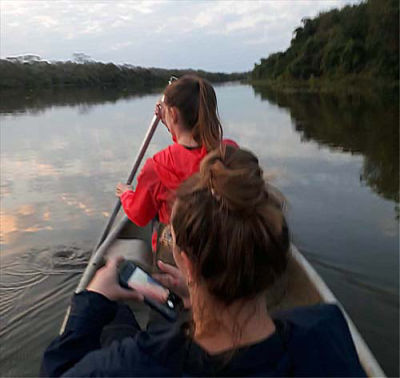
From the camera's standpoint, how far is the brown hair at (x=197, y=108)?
2141 millimetres

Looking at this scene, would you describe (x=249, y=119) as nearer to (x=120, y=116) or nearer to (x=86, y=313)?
(x=120, y=116)

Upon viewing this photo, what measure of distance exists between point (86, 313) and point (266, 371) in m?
0.62

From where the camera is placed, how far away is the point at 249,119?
16.2 m

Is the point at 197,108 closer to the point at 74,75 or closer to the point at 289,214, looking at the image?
the point at 289,214

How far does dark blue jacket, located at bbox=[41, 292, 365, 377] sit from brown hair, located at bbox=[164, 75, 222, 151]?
1205 millimetres

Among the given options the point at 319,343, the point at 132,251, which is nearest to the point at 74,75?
the point at 132,251

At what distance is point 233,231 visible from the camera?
0.91 metres

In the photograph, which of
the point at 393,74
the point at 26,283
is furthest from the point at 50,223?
the point at 393,74

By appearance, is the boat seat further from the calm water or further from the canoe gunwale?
the canoe gunwale

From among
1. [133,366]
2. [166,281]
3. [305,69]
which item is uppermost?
[133,366]

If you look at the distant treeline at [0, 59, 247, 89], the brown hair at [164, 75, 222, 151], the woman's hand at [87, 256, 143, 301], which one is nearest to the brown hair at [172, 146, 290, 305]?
the woman's hand at [87, 256, 143, 301]

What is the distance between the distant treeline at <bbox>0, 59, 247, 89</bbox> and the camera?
42562 millimetres

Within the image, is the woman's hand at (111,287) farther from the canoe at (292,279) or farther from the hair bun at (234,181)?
the canoe at (292,279)

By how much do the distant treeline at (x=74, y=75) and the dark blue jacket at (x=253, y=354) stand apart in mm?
43127
